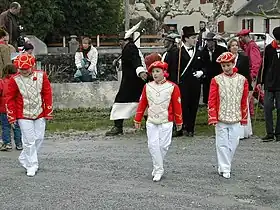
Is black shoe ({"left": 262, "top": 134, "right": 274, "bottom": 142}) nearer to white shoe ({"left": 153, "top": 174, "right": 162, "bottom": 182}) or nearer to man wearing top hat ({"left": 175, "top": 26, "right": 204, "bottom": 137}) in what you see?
man wearing top hat ({"left": 175, "top": 26, "right": 204, "bottom": 137})

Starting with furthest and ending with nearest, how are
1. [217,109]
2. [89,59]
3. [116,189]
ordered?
[89,59]
[217,109]
[116,189]

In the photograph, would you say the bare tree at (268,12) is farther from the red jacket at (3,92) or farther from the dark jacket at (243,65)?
the red jacket at (3,92)

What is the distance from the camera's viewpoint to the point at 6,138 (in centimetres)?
1084

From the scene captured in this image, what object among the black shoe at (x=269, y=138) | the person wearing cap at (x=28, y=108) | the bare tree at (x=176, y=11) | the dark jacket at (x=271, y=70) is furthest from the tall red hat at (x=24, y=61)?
the bare tree at (x=176, y=11)

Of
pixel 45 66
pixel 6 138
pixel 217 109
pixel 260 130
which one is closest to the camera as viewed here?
pixel 217 109

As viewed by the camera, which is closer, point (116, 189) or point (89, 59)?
point (116, 189)

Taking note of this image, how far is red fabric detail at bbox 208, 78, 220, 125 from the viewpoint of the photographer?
8641 millimetres

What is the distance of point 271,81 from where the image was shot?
11172 mm

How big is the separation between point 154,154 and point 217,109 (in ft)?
3.45

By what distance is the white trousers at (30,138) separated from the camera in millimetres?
8828

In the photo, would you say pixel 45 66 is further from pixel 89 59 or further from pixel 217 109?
pixel 217 109

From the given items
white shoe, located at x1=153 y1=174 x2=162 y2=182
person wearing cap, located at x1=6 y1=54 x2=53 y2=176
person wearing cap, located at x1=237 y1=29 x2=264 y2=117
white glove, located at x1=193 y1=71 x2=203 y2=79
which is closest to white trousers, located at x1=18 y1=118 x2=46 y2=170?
person wearing cap, located at x1=6 y1=54 x2=53 y2=176

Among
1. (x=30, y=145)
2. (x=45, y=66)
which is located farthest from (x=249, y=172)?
(x=45, y=66)

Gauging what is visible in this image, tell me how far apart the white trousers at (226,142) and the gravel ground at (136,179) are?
0.18m
